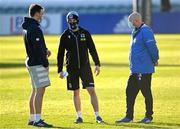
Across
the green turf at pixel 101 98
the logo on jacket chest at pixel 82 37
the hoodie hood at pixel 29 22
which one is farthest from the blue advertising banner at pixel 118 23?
the hoodie hood at pixel 29 22

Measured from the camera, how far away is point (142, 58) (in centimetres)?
1594

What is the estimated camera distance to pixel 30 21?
15.5m

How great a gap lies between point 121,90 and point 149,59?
662cm

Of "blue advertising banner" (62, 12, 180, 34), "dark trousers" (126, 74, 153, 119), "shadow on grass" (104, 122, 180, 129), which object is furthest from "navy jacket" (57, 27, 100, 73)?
"blue advertising banner" (62, 12, 180, 34)

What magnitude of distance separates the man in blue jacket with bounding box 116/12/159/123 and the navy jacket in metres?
0.74

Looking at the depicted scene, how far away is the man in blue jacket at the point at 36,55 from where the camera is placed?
50.5 feet

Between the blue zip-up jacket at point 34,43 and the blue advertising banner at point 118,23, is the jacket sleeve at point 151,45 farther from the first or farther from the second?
the blue advertising banner at point 118,23

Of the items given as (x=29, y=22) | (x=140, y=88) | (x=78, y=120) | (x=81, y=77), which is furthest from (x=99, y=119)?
(x=29, y=22)

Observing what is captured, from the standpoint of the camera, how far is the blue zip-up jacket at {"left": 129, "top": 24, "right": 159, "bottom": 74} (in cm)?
1587

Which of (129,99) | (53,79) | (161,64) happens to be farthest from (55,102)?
(161,64)

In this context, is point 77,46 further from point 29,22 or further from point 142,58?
point 142,58

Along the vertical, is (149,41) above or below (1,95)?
above

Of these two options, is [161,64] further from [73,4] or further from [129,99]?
[73,4]

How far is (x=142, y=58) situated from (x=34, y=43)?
197 centimetres
